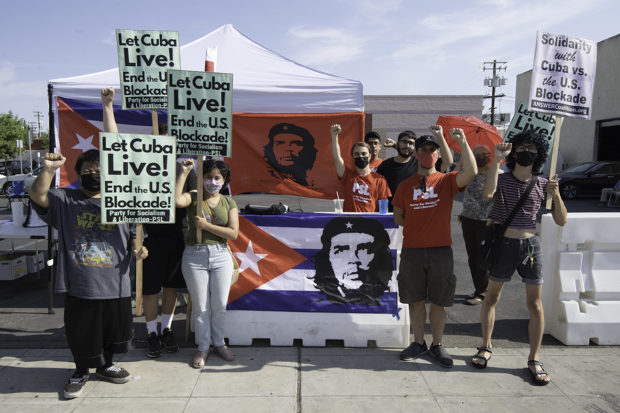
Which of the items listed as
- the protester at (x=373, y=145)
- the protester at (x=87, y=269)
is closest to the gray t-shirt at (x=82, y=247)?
the protester at (x=87, y=269)

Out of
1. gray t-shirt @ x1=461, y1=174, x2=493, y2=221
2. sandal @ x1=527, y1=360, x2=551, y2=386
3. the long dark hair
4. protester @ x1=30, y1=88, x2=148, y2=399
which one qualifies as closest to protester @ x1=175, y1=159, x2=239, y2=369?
protester @ x1=30, y1=88, x2=148, y2=399

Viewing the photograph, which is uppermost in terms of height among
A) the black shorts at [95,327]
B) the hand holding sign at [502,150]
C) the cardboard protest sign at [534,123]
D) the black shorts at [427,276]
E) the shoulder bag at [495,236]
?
the cardboard protest sign at [534,123]

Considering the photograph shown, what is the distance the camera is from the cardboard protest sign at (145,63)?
4090 millimetres

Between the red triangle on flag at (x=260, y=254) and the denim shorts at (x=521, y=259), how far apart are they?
1.84 metres

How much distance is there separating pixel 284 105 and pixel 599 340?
4382 mm

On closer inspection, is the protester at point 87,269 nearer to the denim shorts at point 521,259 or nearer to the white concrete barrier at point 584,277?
the denim shorts at point 521,259

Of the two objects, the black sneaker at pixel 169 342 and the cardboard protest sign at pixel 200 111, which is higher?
the cardboard protest sign at pixel 200 111

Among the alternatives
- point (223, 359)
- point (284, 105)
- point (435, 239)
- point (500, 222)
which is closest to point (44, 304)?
point (223, 359)

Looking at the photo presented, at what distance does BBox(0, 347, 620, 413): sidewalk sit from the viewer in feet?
10.9

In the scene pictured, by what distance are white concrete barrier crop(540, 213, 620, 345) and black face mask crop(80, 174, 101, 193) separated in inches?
167

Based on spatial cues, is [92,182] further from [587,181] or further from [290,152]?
[587,181]

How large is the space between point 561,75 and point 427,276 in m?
2.42

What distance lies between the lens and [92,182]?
3461mm

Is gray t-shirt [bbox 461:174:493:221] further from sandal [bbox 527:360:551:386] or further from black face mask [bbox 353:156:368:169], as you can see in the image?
sandal [bbox 527:360:551:386]
